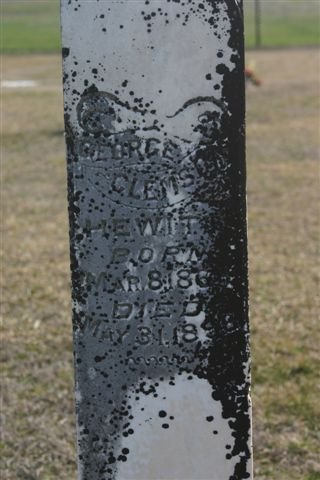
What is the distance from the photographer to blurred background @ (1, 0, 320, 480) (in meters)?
4.31

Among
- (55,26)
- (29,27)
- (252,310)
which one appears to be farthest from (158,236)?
(55,26)

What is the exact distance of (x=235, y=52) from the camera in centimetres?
237

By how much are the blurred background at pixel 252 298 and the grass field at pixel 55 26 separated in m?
20.8

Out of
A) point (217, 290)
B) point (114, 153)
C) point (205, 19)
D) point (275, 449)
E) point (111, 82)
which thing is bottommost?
point (275, 449)

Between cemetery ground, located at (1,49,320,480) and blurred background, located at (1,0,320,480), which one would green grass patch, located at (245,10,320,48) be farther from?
cemetery ground, located at (1,49,320,480)

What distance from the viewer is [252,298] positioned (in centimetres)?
623

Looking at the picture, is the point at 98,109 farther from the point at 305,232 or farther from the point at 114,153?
the point at 305,232

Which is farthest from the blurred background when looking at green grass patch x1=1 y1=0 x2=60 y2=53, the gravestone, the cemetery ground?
green grass patch x1=1 y1=0 x2=60 y2=53

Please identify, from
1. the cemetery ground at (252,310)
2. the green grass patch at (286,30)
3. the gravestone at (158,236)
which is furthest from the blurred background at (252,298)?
the green grass patch at (286,30)

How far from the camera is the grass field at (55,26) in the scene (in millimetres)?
36781

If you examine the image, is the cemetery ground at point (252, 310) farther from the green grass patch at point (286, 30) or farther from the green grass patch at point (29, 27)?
the green grass patch at point (29, 27)

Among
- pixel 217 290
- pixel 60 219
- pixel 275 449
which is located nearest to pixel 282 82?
pixel 60 219

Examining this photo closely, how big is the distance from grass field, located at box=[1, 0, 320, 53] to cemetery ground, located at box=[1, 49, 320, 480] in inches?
865

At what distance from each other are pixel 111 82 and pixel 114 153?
0.18 m
